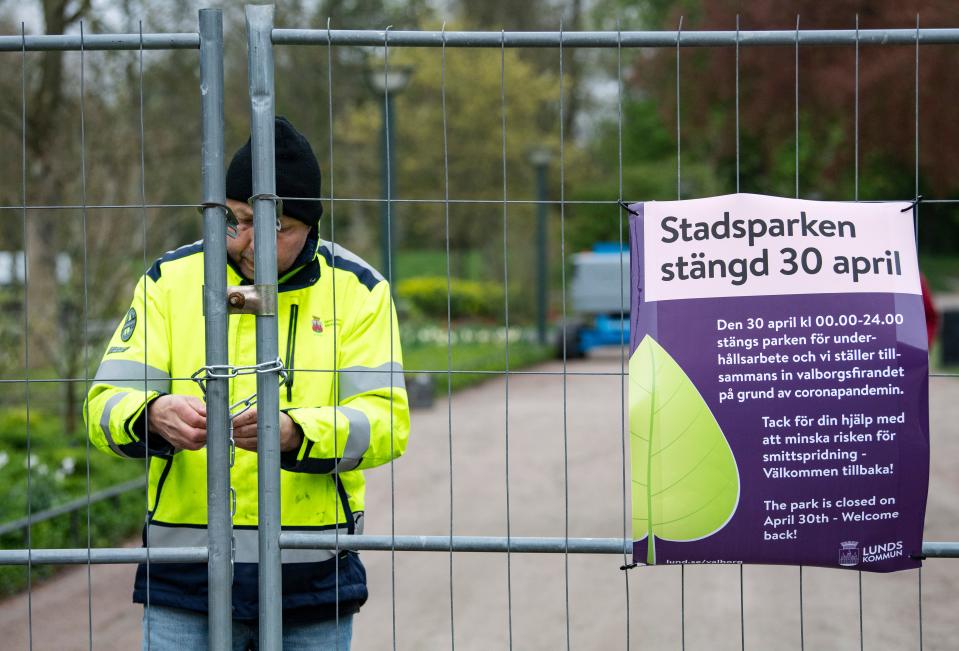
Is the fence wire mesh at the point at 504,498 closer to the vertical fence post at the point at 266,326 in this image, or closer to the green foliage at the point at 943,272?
the vertical fence post at the point at 266,326

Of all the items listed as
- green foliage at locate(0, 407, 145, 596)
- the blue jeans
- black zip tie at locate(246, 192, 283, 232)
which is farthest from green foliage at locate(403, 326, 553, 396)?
black zip tie at locate(246, 192, 283, 232)

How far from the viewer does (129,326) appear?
2.68 meters

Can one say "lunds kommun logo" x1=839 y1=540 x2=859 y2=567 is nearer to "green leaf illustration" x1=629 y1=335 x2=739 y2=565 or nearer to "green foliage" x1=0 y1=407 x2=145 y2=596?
"green leaf illustration" x1=629 y1=335 x2=739 y2=565

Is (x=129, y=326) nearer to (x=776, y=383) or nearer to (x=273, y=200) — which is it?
(x=273, y=200)

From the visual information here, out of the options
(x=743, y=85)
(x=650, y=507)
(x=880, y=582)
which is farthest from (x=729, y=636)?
(x=743, y=85)

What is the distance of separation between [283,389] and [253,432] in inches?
4.8

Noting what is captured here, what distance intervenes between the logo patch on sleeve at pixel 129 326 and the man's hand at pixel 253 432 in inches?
12.5

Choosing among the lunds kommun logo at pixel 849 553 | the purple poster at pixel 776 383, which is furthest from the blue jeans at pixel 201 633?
the lunds kommun logo at pixel 849 553

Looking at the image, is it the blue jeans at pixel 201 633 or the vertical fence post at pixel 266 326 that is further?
the blue jeans at pixel 201 633

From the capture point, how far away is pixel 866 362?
8.31ft

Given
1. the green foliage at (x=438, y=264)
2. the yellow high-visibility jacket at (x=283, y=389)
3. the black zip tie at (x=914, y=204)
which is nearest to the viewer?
the black zip tie at (x=914, y=204)

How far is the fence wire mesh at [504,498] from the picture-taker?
8.48 ft

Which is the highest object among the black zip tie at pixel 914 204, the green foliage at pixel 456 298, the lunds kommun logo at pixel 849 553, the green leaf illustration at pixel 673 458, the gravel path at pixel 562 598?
the green foliage at pixel 456 298

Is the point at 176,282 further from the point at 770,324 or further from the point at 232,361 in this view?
the point at 770,324
